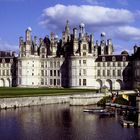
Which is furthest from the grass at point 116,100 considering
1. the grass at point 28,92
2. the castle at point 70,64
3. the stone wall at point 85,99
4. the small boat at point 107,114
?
the castle at point 70,64

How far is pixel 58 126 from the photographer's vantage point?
50.9 m

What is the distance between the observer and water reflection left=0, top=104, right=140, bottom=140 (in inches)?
1752

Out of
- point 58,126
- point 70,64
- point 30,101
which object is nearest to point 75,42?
point 70,64

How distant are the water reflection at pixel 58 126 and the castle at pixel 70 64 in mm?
44713

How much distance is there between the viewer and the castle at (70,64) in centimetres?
10956

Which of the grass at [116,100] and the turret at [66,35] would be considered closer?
the grass at [116,100]

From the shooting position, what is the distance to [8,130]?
47.4 m

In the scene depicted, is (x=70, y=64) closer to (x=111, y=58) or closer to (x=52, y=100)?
(x=111, y=58)

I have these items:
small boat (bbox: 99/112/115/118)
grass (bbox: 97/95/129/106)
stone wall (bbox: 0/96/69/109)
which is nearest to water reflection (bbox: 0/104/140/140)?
small boat (bbox: 99/112/115/118)

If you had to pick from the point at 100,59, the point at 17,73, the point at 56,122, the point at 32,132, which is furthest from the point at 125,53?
the point at 32,132

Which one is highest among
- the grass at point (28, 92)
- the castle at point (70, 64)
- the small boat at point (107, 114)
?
the castle at point (70, 64)

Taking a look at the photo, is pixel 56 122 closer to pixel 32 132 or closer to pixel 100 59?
pixel 32 132

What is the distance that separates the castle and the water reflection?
4471cm

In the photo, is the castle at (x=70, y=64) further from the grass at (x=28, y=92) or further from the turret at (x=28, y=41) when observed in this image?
the grass at (x=28, y=92)
